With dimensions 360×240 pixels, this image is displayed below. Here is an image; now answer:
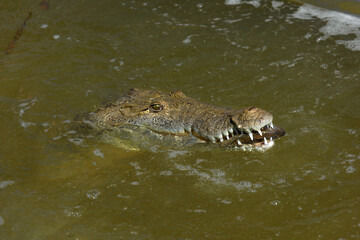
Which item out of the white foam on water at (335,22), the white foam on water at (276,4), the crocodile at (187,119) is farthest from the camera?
the white foam on water at (276,4)

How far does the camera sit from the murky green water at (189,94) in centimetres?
387

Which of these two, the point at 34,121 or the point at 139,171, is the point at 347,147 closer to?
the point at 139,171

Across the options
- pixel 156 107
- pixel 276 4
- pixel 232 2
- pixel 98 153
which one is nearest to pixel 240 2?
pixel 232 2

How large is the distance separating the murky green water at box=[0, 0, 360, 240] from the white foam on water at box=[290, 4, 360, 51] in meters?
0.04

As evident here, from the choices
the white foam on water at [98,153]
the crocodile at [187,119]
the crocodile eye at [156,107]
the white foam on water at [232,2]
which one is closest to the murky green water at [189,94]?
the white foam on water at [98,153]

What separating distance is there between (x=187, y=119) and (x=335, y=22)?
490 centimetres

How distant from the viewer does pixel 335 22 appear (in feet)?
26.3

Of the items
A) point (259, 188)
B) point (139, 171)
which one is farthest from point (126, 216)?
point (259, 188)

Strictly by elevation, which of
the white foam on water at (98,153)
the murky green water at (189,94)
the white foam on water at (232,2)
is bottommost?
the white foam on water at (98,153)

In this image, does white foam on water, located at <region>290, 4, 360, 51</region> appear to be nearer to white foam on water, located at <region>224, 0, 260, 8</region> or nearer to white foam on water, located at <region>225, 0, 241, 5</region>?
white foam on water, located at <region>224, 0, 260, 8</region>

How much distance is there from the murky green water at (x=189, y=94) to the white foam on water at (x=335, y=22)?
1.5 inches

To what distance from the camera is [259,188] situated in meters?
4.15

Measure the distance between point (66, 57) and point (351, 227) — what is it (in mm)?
5809

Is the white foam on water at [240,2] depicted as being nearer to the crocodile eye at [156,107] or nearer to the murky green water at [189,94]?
the murky green water at [189,94]
